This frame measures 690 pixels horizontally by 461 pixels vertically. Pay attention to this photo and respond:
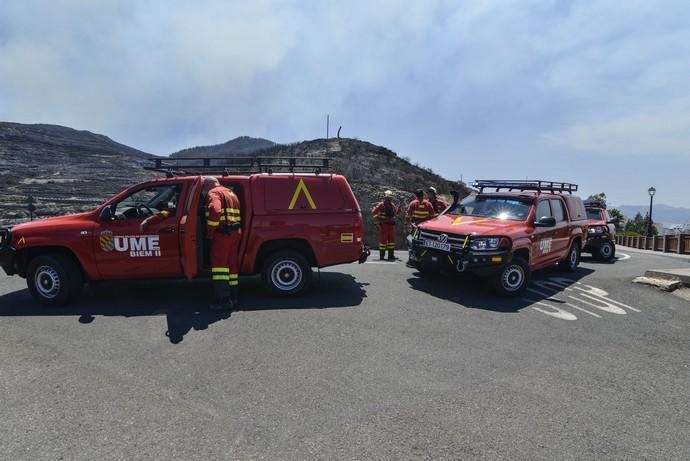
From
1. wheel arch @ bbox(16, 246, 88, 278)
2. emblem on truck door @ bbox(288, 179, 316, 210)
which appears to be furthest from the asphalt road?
emblem on truck door @ bbox(288, 179, 316, 210)

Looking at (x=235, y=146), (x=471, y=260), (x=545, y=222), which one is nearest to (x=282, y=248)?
(x=471, y=260)

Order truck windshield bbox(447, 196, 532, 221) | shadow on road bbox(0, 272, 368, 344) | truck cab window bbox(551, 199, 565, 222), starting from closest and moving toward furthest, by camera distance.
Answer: shadow on road bbox(0, 272, 368, 344) → truck windshield bbox(447, 196, 532, 221) → truck cab window bbox(551, 199, 565, 222)

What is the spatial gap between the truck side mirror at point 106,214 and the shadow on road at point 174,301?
127cm

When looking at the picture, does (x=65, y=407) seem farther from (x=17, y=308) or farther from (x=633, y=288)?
(x=633, y=288)

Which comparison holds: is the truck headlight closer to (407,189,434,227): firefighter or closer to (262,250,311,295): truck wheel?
(262,250,311,295): truck wheel

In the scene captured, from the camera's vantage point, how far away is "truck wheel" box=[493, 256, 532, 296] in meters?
6.65

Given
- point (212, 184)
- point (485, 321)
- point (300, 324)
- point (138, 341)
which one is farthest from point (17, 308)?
point (485, 321)

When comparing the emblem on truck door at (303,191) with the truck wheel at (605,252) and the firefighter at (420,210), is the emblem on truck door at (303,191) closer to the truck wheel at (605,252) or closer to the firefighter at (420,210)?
the firefighter at (420,210)

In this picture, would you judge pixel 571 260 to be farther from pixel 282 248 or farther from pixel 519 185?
pixel 282 248

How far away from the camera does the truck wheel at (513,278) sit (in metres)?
6.65

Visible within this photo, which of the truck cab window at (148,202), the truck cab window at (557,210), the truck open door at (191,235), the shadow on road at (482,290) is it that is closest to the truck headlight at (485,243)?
the shadow on road at (482,290)

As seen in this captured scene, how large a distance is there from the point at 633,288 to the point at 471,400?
6370mm

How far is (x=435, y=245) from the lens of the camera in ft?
23.2

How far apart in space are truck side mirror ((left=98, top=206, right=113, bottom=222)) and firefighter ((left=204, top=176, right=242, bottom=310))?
1431mm
